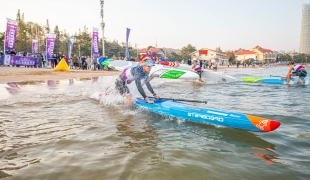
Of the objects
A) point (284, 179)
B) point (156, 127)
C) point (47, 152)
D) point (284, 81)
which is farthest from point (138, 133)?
point (284, 81)

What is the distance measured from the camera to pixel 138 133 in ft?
15.8

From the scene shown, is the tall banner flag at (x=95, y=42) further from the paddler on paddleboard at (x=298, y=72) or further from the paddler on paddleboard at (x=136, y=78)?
the paddler on paddleboard at (x=136, y=78)

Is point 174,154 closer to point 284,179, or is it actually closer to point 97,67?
point 284,179

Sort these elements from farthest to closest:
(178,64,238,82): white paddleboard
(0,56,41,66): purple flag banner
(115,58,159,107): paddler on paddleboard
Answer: (0,56,41,66): purple flag banner < (178,64,238,82): white paddleboard < (115,58,159,107): paddler on paddleboard

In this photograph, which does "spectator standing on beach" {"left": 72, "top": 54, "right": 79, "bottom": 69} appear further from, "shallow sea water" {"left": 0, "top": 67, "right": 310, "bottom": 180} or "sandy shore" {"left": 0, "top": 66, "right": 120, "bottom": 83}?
Answer: "shallow sea water" {"left": 0, "top": 67, "right": 310, "bottom": 180}

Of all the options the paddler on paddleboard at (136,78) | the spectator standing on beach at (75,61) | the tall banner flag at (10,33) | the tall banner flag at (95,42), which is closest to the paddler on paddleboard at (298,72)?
the paddler on paddleboard at (136,78)

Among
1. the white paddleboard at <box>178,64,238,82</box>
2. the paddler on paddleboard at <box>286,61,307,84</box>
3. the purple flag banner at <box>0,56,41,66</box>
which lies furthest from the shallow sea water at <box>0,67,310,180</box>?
the purple flag banner at <box>0,56,41,66</box>

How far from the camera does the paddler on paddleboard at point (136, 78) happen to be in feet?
20.9

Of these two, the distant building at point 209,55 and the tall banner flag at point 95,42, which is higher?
the distant building at point 209,55

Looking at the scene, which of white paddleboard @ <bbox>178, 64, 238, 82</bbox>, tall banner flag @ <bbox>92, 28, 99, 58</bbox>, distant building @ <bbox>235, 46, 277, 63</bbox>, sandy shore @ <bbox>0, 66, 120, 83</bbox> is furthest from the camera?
distant building @ <bbox>235, 46, 277, 63</bbox>

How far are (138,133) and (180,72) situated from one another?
9.84 m

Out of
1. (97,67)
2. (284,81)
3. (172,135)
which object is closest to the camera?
(172,135)

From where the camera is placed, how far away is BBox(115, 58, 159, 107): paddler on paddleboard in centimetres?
638

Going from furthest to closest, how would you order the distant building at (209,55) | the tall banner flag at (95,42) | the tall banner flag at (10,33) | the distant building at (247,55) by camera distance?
the distant building at (247,55) → the distant building at (209,55) → the tall banner flag at (95,42) → the tall banner flag at (10,33)
